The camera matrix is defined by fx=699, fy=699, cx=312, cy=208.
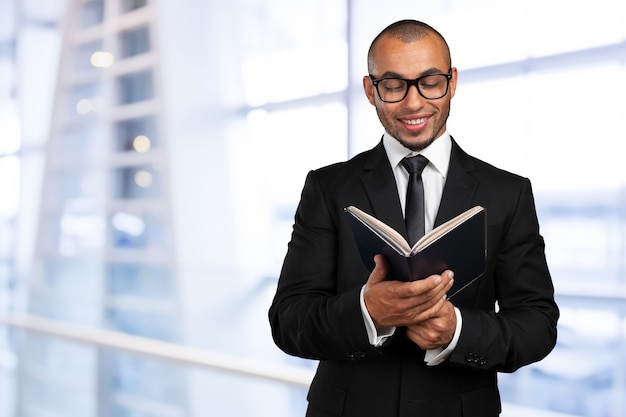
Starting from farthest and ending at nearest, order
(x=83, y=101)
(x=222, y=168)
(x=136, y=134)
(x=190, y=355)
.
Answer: (x=83, y=101)
(x=136, y=134)
(x=222, y=168)
(x=190, y=355)

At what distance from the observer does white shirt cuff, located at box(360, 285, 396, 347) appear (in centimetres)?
115

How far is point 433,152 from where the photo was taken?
130 cm

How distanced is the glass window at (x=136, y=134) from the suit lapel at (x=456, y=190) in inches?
109

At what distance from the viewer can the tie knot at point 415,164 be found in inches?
50.4

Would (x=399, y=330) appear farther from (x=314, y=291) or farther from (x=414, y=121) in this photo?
(x=414, y=121)

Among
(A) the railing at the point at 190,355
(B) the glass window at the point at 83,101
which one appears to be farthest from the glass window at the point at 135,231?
(B) the glass window at the point at 83,101

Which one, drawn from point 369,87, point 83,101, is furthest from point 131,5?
point 369,87

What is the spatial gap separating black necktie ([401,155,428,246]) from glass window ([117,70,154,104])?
285cm

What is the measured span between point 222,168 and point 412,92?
7.98 feet

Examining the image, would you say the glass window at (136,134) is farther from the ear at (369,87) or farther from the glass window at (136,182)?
the ear at (369,87)

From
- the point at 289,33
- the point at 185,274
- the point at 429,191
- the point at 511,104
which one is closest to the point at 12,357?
the point at 185,274

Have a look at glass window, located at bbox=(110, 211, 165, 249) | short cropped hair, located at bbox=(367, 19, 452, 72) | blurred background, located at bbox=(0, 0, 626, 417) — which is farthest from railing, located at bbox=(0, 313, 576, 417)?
short cropped hair, located at bbox=(367, 19, 452, 72)

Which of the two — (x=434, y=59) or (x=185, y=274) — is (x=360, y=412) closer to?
(x=434, y=59)

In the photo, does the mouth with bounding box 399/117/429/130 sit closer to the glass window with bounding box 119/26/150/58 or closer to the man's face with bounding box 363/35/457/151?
the man's face with bounding box 363/35/457/151
